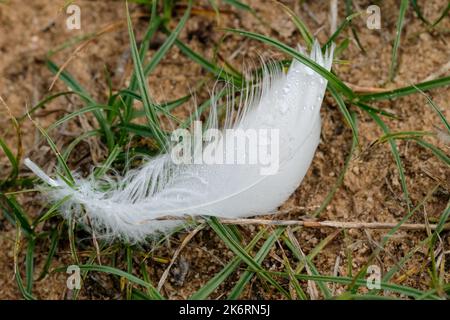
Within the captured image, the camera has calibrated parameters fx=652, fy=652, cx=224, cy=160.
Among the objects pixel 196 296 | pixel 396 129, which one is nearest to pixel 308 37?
pixel 396 129

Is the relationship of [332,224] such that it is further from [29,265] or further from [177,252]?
[29,265]

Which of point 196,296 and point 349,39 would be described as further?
point 349,39

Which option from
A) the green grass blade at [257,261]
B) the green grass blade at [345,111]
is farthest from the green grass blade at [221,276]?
the green grass blade at [345,111]

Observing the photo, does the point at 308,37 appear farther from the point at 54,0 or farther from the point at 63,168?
the point at 54,0

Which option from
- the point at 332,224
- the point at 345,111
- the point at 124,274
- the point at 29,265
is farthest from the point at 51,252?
the point at 345,111

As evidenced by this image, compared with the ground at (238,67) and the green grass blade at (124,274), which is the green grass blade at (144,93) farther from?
the green grass blade at (124,274)
